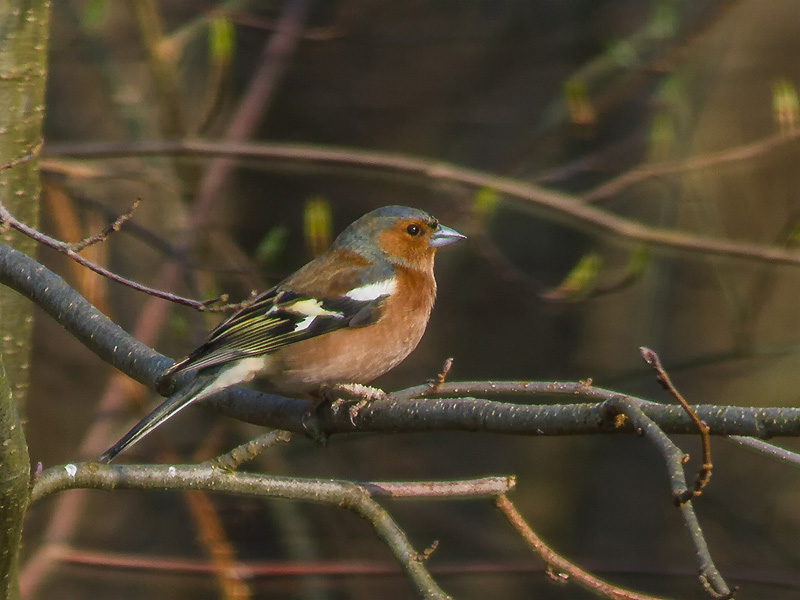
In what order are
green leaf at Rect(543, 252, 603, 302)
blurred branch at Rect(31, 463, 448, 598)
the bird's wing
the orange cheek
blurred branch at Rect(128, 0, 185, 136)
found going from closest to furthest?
blurred branch at Rect(31, 463, 448, 598), the bird's wing, the orange cheek, green leaf at Rect(543, 252, 603, 302), blurred branch at Rect(128, 0, 185, 136)

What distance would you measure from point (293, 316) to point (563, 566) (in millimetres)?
1848

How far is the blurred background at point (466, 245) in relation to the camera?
18.9ft

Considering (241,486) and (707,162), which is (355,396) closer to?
(241,486)

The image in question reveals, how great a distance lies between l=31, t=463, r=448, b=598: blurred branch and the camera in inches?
102

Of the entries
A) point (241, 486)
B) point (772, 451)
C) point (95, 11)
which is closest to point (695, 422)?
point (772, 451)

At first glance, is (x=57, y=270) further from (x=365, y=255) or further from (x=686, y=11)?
(x=686, y=11)

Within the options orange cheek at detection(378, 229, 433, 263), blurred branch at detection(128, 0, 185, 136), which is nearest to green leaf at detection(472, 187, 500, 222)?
orange cheek at detection(378, 229, 433, 263)

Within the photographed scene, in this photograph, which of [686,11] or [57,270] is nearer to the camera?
[686,11]

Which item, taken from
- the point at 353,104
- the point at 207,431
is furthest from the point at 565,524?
the point at 353,104

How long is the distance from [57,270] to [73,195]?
10.4 feet

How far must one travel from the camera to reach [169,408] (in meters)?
3.26

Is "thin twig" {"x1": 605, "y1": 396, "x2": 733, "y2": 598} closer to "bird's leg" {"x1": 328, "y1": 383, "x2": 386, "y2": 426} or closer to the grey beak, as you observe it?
"bird's leg" {"x1": 328, "y1": 383, "x2": 386, "y2": 426}

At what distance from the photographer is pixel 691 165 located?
5129mm

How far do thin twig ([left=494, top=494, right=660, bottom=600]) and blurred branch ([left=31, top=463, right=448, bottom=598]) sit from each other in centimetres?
27
